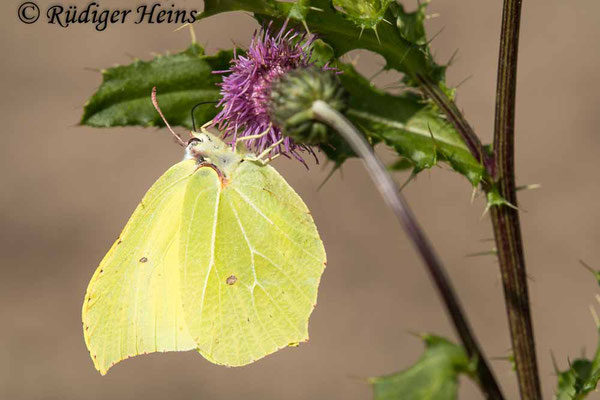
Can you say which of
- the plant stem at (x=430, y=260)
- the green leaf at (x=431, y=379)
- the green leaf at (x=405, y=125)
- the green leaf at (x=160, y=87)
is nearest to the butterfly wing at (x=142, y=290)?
the green leaf at (x=160, y=87)

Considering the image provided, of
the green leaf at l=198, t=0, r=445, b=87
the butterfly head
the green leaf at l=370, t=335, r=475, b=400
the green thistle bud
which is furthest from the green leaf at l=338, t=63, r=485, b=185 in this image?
the green leaf at l=370, t=335, r=475, b=400

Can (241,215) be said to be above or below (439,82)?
below

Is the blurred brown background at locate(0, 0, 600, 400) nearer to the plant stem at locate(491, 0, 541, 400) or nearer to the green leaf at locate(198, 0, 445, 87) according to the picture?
the green leaf at locate(198, 0, 445, 87)

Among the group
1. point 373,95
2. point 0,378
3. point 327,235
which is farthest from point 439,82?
point 0,378

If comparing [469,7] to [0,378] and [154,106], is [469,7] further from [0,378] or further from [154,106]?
[0,378]

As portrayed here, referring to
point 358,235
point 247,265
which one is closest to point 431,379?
point 247,265

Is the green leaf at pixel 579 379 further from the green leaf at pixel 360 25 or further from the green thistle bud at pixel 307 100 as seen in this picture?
the green thistle bud at pixel 307 100
